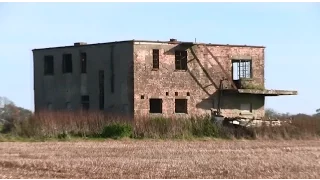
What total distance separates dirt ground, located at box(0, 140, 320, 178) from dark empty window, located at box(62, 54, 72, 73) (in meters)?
19.6

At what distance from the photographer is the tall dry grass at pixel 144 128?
44.3m

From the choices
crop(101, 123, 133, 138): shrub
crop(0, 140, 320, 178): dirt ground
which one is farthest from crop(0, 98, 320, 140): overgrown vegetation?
crop(0, 140, 320, 178): dirt ground

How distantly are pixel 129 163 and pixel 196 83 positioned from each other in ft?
91.3

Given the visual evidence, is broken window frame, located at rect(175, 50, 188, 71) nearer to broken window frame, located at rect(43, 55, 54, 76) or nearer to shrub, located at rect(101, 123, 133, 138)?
shrub, located at rect(101, 123, 133, 138)

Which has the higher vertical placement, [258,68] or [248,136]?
[258,68]

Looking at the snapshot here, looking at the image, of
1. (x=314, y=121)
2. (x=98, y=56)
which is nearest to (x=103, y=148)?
(x=98, y=56)

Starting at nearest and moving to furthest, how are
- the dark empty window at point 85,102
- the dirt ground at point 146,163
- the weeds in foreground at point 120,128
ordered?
1. the dirt ground at point 146,163
2. the weeds in foreground at point 120,128
3. the dark empty window at point 85,102

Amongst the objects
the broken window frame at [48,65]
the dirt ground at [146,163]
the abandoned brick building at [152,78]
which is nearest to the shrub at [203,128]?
the abandoned brick building at [152,78]

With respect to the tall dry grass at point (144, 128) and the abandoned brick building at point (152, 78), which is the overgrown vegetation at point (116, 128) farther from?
the abandoned brick building at point (152, 78)

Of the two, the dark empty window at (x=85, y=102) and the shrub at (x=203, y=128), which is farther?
the dark empty window at (x=85, y=102)

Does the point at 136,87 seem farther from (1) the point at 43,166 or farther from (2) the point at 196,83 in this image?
(1) the point at 43,166

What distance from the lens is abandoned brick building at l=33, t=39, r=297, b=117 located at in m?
51.1

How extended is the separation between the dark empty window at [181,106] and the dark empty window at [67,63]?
362 inches

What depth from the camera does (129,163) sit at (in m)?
26.1
